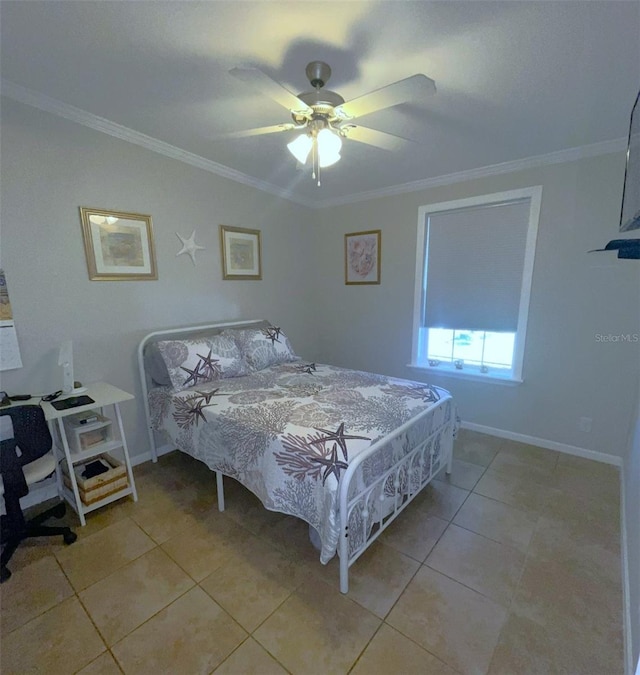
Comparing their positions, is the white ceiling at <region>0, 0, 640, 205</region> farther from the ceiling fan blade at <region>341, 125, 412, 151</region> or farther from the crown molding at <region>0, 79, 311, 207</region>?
the ceiling fan blade at <region>341, 125, 412, 151</region>

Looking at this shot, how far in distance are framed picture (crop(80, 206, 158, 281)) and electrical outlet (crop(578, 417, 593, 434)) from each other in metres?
3.71

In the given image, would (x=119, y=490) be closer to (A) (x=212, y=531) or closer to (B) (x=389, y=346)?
(A) (x=212, y=531)

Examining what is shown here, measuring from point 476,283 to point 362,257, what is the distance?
128 centimetres

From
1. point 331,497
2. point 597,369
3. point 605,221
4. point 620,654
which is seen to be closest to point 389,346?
point 597,369

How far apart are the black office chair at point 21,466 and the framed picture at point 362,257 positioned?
10.0 feet

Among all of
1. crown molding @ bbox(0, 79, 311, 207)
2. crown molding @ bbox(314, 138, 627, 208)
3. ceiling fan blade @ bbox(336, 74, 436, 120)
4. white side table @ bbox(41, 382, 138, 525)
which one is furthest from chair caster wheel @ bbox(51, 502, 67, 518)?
crown molding @ bbox(314, 138, 627, 208)

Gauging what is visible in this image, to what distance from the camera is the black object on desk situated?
1824 millimetres

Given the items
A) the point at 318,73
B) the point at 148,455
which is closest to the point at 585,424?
the point at 318,73

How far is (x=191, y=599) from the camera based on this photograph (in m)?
1.48

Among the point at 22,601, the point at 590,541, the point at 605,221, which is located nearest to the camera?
the point at 22,601

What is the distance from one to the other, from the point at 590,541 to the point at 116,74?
363cm

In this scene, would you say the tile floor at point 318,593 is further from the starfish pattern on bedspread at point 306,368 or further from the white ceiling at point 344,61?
the white ceiling at point 344,61

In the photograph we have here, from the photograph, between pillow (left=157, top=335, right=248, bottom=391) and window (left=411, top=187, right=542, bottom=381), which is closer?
pillow (left=157, top=335, right=248, bottom=391)

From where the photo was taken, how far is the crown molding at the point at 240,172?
6.13 feet
